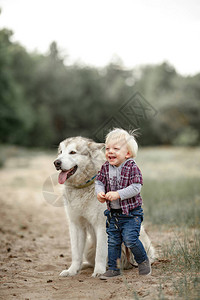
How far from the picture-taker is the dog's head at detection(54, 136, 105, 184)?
13.0ft

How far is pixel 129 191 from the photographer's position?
11.1 ft

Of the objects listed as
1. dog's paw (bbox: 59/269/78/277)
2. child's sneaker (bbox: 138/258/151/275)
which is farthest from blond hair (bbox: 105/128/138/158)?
dog's paw (bbox: 59/269/78/277)

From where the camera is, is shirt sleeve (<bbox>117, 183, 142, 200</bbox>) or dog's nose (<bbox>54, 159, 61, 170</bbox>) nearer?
shirt sleeve (<bbox>117, 183, 142, 200</bbox>)

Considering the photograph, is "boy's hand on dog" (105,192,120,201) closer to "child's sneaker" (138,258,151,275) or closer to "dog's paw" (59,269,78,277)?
"child's sneaker" (138,258,151,275)

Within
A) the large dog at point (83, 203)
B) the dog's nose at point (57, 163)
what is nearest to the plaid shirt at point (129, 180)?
the large dog at point (83, 203)

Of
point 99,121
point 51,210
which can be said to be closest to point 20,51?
point 99,121

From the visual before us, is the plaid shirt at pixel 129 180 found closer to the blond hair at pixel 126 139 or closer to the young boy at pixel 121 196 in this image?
the young boy at pixel 121 196

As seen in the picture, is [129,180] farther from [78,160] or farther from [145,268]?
[145,268]

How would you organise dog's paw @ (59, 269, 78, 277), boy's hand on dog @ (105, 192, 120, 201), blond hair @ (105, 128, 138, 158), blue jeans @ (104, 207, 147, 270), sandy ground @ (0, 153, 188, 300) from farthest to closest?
dog's paw @ (59, 269, 78, 277) < blond hair @ (105, 128, 138, 158) < blue jeans @ (104, 207, 147, 270) < boy's hand on dog @ (105, 192, 120, 201) < sandy ground @ (0, 153, 188, 300)

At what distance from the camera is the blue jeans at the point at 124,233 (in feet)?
11.4

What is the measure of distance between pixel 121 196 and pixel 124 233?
16.3 inches

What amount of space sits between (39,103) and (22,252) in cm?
3655

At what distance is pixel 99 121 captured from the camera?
41.4 meters

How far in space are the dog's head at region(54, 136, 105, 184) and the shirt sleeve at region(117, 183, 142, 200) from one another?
82 centimetres
